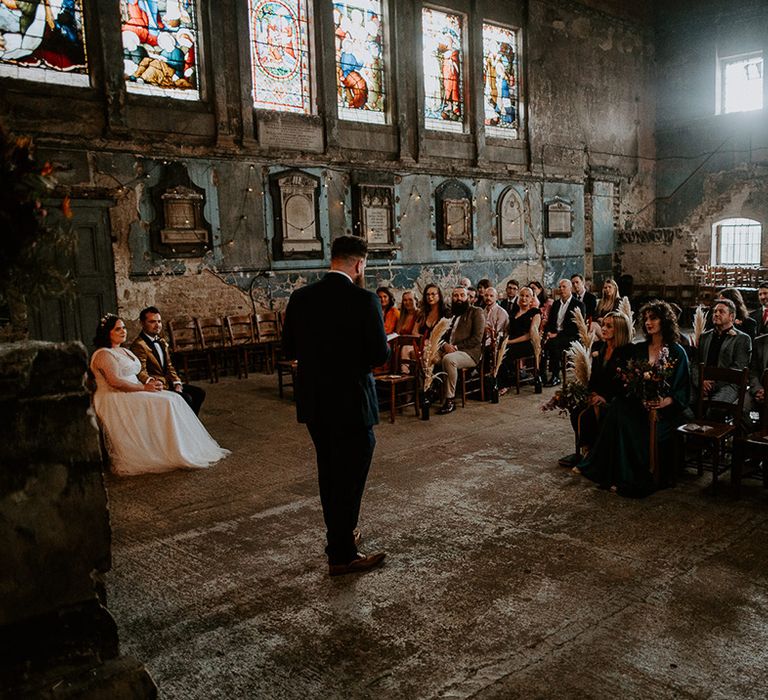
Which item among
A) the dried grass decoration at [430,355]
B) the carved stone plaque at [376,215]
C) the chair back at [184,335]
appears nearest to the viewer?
the dried grass decoration at [430,355]

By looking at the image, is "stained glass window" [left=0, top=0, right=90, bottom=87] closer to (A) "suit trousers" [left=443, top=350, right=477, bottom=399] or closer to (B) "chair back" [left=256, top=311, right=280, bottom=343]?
(B) "chair back" [left=256, top=311, right=280, bottom=343]

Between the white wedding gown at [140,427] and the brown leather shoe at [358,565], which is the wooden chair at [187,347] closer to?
the white wedding gown at [140,427]

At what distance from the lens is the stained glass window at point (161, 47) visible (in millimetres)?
10844

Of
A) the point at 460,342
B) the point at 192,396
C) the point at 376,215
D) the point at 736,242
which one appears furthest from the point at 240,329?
the point at 736,242

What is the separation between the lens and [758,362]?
6.42m

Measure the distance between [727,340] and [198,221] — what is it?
8293mm

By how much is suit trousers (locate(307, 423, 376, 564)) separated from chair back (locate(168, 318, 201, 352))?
7402 millimetres

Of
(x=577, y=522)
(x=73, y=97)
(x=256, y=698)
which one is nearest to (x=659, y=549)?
(x=577, y=522)

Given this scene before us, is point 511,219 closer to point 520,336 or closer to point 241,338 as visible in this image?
point 520,336

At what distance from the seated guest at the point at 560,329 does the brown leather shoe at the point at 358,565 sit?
6.29 m

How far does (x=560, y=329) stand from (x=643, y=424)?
468 cm

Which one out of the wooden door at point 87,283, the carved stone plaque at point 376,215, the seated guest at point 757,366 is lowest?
the seated guest at point 757,366

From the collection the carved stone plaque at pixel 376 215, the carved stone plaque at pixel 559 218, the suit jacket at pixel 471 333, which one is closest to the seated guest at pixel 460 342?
the suit jacket at pixel 471 333

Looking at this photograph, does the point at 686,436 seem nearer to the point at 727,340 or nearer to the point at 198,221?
the point at 727,340
